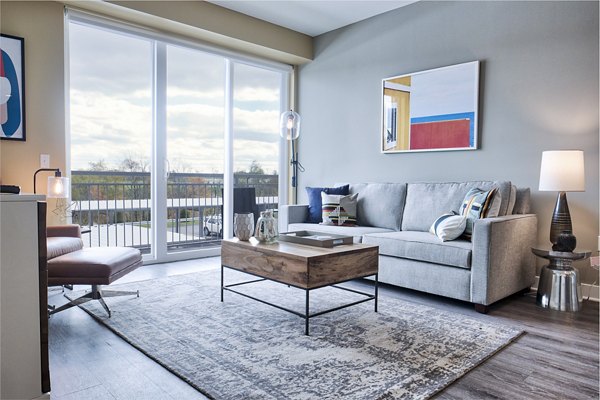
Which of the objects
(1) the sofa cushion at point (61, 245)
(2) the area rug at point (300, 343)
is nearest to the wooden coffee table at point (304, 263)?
(2) the area rug at point (300, 343)

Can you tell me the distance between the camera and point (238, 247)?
277 cm

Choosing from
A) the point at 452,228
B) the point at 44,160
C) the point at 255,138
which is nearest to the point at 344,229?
the point at 452,228

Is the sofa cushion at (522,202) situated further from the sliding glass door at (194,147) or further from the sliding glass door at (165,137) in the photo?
the sliding glass door at (194,147)

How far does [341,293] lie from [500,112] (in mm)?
2179

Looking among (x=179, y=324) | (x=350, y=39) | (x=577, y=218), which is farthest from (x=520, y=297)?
(x=350, y=39)

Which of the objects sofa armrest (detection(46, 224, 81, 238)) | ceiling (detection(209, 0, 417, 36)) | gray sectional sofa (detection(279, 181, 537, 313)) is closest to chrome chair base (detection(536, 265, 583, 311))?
gray sectional sofa (detection(279, 181, 537, 313))

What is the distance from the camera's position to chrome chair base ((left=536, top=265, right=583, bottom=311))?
9.46ft

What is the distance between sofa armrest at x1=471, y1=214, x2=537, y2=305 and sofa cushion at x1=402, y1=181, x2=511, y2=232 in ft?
1.47

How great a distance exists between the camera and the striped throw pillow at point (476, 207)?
120 inches

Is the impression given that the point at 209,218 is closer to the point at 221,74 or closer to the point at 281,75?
the point at 221,74

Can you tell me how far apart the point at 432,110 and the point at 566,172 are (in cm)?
148

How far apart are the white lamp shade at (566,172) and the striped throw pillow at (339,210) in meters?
1.76

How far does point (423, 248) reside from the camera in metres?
3.04

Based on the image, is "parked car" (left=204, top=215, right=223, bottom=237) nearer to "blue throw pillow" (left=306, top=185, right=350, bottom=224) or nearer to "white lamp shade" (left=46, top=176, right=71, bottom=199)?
"blue throw pillow" (left=306, top=185, right=350, bottom=224)
